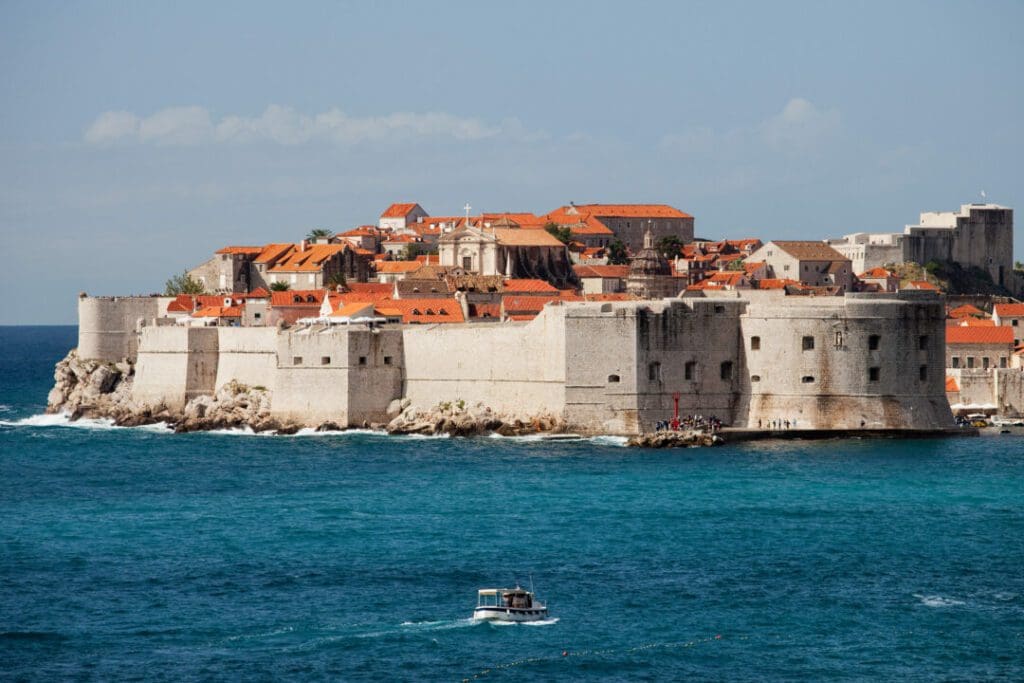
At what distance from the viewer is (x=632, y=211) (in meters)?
106

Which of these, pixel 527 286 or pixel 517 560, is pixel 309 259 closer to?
pixel 527 286

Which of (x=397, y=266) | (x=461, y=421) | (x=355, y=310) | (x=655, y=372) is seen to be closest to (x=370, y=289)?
(x=397, y=266)

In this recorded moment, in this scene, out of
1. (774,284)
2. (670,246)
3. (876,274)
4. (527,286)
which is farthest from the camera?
(670,246)

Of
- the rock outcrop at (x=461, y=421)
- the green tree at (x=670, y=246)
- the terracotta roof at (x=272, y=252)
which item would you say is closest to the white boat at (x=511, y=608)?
the rock outcrop at (x=461, y=421)

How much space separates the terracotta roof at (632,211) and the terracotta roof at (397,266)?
2107cm

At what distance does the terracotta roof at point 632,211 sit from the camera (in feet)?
346

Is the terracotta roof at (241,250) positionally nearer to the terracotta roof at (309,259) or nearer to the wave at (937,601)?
the terracotta roof at (309,259)

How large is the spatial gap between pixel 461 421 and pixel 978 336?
692 inches

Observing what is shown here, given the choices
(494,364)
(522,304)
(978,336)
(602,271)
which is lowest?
(494,364)

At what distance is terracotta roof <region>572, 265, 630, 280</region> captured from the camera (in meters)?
84.8

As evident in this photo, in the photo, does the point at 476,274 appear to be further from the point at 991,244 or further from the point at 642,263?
the point at 991,244

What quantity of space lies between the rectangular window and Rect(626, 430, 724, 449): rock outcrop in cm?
162

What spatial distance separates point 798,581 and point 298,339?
27477 millimetres

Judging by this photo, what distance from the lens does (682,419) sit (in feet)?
183
